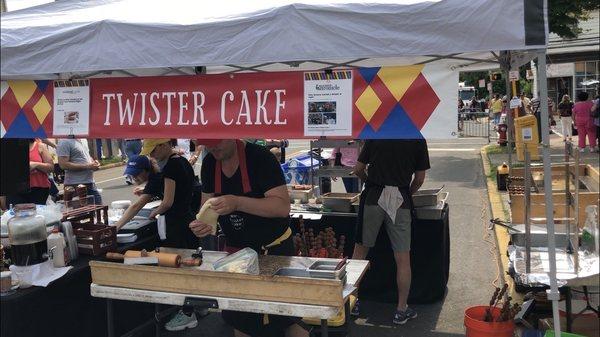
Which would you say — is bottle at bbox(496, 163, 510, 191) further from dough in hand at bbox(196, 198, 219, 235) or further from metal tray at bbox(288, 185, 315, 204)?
dough in hand at bbox(196, 198, 219, 235)

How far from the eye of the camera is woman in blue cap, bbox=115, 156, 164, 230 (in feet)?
14.6

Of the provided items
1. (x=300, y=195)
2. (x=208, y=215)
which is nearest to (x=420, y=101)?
(x=208, y=215)

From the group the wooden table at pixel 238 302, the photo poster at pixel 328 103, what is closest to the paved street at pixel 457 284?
the wooden table at pixel 238 302

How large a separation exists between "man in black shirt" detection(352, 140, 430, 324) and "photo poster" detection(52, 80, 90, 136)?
2320mm

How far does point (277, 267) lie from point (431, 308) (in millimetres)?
2326

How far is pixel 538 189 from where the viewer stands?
5066mm

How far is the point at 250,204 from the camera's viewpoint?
3.12 meters

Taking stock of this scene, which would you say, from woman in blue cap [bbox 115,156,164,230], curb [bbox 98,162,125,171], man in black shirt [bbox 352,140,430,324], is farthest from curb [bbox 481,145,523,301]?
curb [bbox 98,162,125,171]

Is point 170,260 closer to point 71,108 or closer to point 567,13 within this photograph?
point 71,108

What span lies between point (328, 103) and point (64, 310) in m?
2.33

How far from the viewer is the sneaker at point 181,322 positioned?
15.2 feet

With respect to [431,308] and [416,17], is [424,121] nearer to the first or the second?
[416,17]

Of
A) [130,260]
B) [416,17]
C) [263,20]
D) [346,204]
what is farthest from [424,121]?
[346,204]

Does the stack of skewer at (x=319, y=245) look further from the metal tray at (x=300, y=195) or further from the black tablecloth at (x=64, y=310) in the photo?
the black tablecloth at (x=64, y=310)
